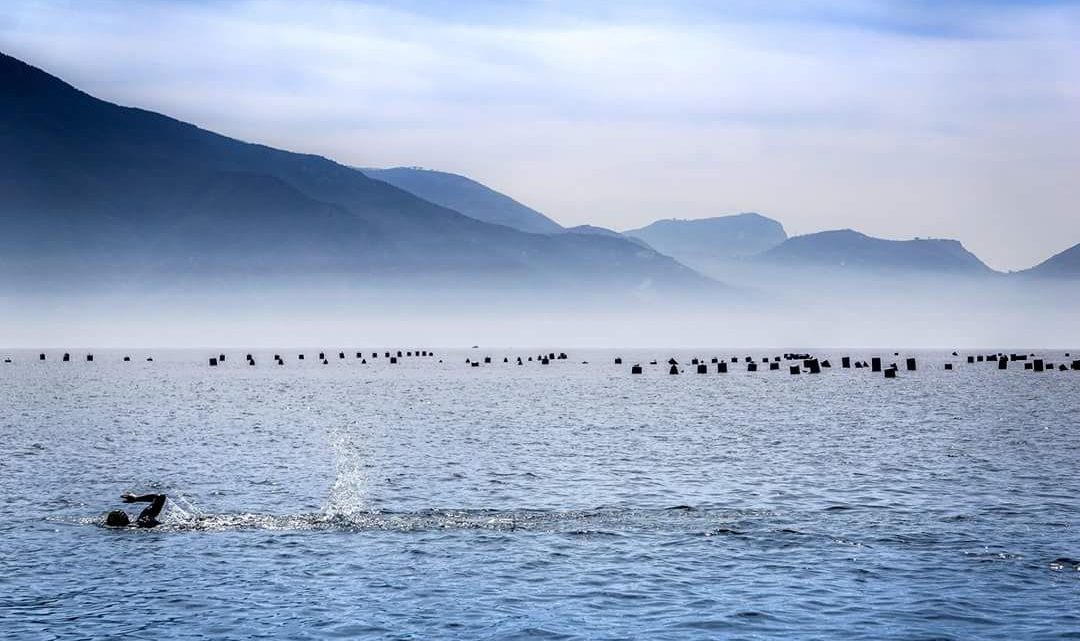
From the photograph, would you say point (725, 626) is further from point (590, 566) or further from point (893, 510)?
point (893, 510)

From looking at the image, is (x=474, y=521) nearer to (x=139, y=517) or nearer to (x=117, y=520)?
(x=139, y=517)

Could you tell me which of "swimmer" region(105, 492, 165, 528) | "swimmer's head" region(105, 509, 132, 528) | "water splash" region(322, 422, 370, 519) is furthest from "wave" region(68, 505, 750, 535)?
"water splash" region(322, 422, 370, 519)

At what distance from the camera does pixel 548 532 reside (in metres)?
36.3

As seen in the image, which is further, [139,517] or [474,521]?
[474,521]

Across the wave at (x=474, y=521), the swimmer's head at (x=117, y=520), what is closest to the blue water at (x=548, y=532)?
the wave at (x=474, y=521)

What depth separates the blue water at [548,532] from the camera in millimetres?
25734

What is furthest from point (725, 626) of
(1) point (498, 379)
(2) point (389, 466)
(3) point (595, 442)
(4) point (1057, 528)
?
(1) point (498, 379)

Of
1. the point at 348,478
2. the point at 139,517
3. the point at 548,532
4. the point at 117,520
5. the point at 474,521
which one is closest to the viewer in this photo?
the point at 548,532

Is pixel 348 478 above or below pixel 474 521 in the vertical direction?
above

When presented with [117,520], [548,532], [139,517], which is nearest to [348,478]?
[139,517]

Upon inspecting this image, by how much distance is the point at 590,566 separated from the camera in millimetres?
31000

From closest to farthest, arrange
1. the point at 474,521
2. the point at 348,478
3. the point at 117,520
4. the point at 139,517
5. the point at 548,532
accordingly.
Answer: the point at 548,532 < the point at 117,520 < the point at 139,517 < the point at 474,521 < the point at 348,478

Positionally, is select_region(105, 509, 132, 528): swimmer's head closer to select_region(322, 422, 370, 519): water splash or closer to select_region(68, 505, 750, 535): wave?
select_region(68, 505, 750, 535): wave

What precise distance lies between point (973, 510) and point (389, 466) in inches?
1078
